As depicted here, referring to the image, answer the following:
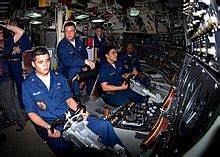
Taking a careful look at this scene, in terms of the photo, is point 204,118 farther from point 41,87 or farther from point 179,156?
point 41,87

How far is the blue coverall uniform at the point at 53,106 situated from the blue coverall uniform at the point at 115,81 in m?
1.34

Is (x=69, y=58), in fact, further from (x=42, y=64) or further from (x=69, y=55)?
(x=42, y=64)

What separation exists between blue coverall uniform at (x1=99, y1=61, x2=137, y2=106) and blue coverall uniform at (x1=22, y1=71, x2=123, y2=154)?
1342 mm

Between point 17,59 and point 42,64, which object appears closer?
point 42,64

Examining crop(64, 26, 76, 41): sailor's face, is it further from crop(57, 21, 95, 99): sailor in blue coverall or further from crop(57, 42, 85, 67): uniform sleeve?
crop(57, 42, 85, 67): uniform sleeve

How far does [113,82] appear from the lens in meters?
4.64

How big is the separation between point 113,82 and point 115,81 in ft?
0.17

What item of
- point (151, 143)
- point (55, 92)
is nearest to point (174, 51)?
point (55, 92)

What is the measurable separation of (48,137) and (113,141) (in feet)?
2.17

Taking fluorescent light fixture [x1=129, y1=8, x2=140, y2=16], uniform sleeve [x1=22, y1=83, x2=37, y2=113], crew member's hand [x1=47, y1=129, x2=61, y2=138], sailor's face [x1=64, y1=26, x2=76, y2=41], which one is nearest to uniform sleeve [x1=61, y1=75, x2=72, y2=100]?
uniform sleeve [x1=22, y1=83, x2=37, y2=113]

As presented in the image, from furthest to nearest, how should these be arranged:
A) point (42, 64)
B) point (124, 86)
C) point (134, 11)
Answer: point (134, 11) < point (124, 86) < point (42, 64)

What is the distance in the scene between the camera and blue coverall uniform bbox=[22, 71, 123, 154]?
2.65 meters

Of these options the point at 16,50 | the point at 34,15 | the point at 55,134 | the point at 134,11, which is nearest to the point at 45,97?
the point at 55,134

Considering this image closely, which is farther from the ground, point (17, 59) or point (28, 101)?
point (17, 59)
